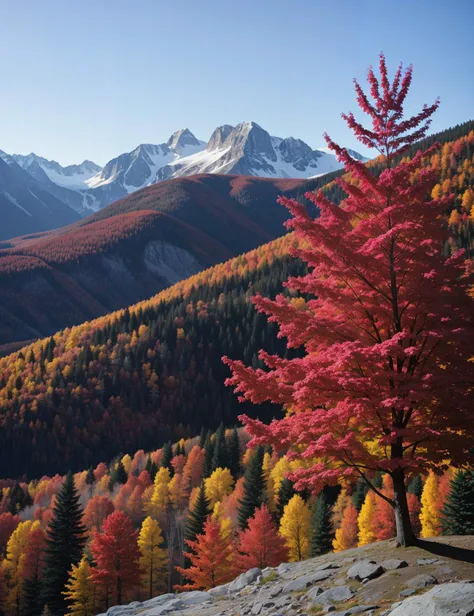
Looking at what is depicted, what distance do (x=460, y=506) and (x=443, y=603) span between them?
108 feet

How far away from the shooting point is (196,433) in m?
159

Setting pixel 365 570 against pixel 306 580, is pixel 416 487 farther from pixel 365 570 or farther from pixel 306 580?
pixel 365 570

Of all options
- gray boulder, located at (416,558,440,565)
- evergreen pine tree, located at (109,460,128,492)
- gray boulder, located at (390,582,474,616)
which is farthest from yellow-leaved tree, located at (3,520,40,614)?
gray boulder, located at (390,582,474,616)

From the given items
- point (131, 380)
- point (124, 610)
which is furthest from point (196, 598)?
point (131, 380)

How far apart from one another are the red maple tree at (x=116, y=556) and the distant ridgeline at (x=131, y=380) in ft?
322

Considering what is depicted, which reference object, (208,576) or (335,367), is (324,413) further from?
(208,576)

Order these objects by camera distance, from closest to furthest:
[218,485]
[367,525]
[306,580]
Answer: [306,580] < [367,525] < [218,485]

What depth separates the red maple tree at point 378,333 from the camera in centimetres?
1360

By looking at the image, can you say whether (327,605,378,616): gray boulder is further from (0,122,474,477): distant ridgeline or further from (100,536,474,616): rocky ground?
(0,122,474,477): distant ridgeline

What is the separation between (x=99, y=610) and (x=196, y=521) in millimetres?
13219

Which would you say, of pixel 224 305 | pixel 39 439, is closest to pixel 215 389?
pixel 224 305

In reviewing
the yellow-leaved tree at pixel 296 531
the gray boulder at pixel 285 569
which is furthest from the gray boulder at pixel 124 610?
the yellow-leaved tree at pixel 296 531

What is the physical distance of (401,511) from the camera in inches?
597

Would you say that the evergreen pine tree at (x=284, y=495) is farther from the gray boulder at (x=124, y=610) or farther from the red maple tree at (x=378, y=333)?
the red maple tree at (x=378, y=333)
